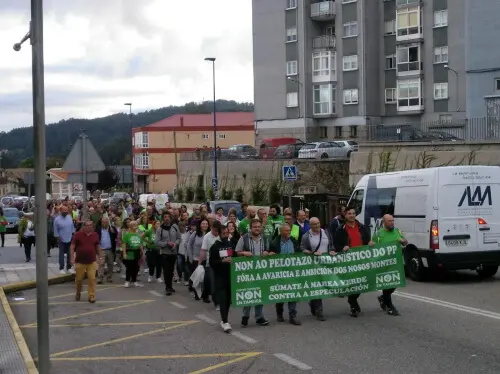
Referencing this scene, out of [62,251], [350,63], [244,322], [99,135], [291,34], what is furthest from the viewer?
[99,135]

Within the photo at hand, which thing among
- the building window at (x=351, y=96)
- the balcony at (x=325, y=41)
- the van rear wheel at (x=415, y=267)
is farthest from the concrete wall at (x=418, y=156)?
the balcony at (x=325, y=41)

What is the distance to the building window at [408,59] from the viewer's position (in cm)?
6247

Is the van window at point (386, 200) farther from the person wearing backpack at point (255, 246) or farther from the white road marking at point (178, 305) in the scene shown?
the person wearing backpack at point (255, 246)

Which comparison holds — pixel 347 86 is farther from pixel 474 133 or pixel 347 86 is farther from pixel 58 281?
pixel 58 281

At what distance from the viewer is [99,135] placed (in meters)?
180

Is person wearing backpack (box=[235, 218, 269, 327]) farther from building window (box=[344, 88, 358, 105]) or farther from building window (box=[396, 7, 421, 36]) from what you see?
building window (box=[344, 88, 358, 105])

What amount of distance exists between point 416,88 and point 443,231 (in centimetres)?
4736

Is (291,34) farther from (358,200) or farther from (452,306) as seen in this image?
(452,306)

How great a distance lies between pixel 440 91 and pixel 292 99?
13.7 meters

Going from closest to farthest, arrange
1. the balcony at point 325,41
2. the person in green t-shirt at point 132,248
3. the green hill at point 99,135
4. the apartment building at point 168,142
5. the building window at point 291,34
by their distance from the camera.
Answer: the person in green t-shirt at point 132,248, the balcony at point 325,41, the building window at point 291,34, the apartment building at point 168,142, the green hill at point 99,135

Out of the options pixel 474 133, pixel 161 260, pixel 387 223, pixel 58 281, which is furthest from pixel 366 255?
pixel 474 133

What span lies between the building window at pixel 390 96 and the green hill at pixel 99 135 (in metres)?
56.6

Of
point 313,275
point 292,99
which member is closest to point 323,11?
point 292,99

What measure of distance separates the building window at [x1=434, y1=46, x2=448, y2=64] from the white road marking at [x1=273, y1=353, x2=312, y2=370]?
5387cm
